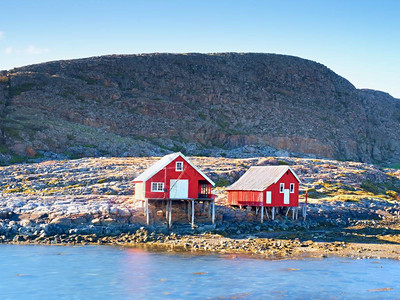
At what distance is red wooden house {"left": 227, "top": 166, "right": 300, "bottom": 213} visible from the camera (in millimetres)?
60094

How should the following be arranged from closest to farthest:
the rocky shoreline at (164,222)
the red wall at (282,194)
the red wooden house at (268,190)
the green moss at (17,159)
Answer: the rocky shoreline at (164,222), the red wooden house at (268,190), the red wall at (282,194), the green moss at (17,159)

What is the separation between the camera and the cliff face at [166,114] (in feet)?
406

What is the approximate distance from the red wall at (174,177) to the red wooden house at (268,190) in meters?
6.08

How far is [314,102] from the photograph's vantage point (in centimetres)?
19512

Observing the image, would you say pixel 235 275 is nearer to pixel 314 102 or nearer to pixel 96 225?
pixel 96 225

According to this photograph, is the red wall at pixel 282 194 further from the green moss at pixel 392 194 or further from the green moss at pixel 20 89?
the green moss at pixel 20 89

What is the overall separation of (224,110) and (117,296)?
143m

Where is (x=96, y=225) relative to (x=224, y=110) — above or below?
below

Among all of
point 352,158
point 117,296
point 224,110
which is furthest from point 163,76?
point 117,296

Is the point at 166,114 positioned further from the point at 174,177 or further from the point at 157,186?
the point at 157,186

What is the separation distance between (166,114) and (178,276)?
123 meters

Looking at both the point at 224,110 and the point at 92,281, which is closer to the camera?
the point at 92,281

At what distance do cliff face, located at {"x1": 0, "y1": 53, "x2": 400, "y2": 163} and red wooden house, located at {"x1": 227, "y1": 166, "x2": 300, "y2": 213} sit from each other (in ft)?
185

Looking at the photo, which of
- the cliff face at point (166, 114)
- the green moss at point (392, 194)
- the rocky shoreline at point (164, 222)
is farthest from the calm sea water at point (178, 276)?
the cliff face at point (166, 114)
